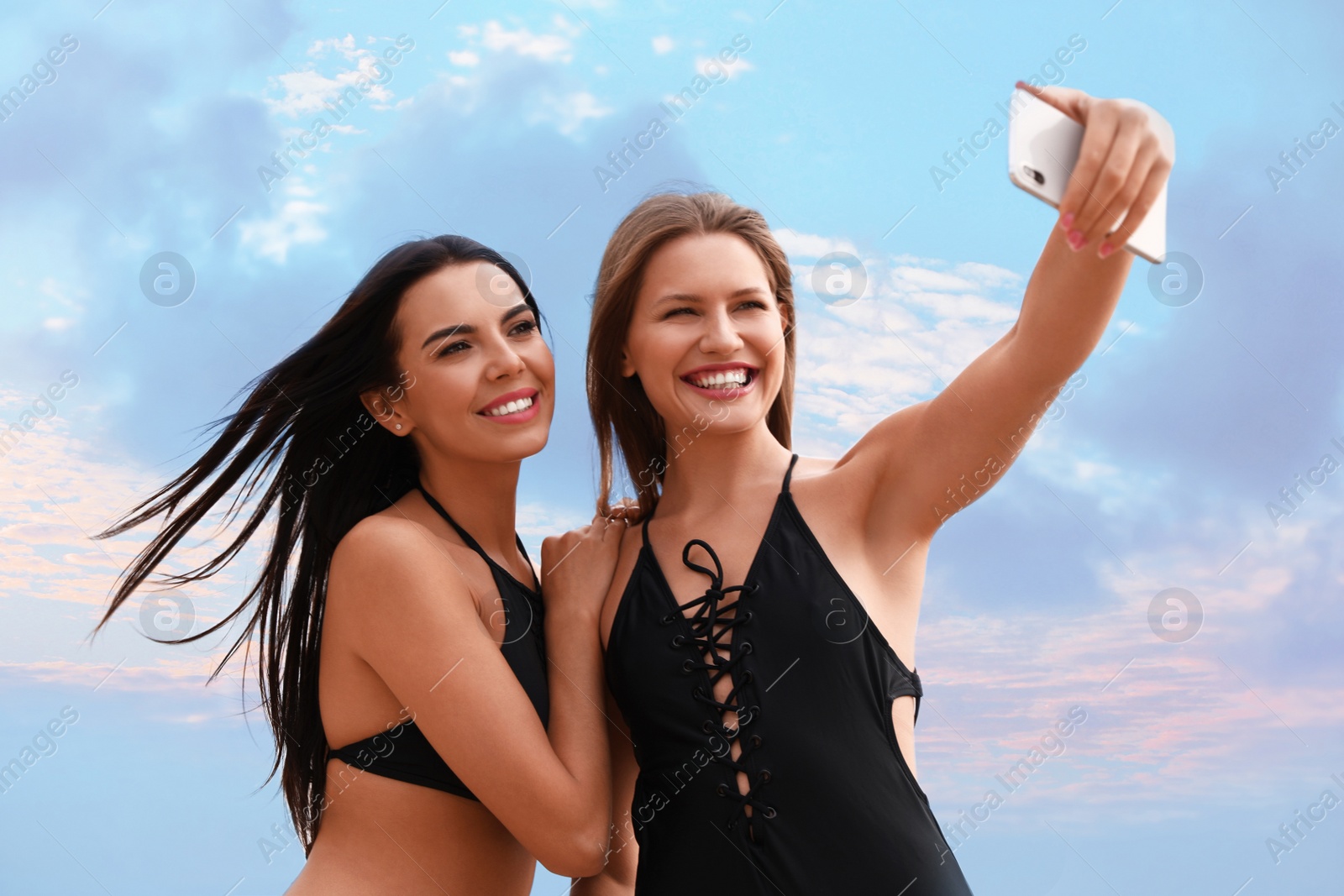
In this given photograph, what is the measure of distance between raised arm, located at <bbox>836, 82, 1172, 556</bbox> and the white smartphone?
1.0 inches

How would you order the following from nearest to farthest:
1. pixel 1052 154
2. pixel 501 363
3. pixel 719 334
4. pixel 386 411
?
1. pixel 1052 154
2. pixel 719 334
3. pixel 501 363
4. pixel 386 411

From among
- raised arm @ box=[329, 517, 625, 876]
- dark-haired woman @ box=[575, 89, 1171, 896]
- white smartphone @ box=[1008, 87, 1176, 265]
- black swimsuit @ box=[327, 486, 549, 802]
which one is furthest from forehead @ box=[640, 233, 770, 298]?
white smartphone @ box=[1008, 87, 1176, 265]

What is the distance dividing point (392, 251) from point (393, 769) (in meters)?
1.87

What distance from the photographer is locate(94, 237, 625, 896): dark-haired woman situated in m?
3.37

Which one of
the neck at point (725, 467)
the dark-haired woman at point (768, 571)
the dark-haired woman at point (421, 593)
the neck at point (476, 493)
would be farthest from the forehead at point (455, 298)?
the neck at point (725, 467)

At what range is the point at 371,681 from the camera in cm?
368

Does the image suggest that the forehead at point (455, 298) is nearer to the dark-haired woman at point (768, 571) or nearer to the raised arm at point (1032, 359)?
the dark-haired woman at point (768, 571)

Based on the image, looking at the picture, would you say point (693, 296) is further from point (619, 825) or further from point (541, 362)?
point (619, 825)

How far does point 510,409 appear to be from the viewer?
3.82m

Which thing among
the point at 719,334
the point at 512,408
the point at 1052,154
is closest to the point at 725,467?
the point at 719,334

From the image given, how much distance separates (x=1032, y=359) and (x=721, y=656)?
1.20 meters

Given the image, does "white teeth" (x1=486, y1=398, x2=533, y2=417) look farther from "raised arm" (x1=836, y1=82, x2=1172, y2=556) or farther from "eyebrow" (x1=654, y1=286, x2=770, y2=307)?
"raised arm" (x1=836, y1=82, x2=1172, y2=556)

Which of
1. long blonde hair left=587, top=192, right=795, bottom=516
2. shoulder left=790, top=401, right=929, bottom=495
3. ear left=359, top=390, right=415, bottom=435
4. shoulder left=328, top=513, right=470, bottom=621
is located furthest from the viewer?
ear left=359, top=390, right=415, bottom=435

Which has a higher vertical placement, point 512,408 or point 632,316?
point 632,316
